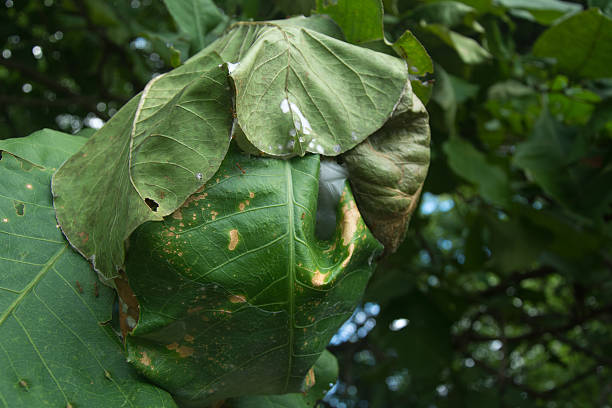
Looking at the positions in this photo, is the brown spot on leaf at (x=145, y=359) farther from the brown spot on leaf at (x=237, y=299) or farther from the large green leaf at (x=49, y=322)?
the brown spot on leaf at (x=237, y=299)

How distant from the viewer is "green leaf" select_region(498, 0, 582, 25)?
4.67 ft

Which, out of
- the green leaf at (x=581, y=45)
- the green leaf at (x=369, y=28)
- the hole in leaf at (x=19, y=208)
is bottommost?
the green leaf at (x=581, y=45)

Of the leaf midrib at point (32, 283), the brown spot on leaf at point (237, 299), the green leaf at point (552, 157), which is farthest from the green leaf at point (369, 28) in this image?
the green leaf at point (552, 157)

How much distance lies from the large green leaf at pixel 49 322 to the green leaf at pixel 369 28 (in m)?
0.52

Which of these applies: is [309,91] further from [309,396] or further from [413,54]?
[309,396]

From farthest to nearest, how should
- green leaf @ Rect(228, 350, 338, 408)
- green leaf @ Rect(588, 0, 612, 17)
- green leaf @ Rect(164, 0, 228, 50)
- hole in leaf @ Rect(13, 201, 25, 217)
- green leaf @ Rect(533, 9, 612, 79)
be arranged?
green leaf @ Rect(588, 0, 612, 17)
green leaf @ Rect(533, 9, 612, 79)
green leaf @ Rect(164, 0, 228, 50)
green leaf @ Rect(228, 350, 338, 408)
hole in leaf @ Rect(13, 201, 25, 217)

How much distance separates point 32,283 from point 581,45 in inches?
52.6

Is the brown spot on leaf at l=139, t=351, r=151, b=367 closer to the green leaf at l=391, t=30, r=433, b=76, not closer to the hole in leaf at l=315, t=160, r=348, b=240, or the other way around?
the hole in leaf at l=315, t=160, r=348, b=240

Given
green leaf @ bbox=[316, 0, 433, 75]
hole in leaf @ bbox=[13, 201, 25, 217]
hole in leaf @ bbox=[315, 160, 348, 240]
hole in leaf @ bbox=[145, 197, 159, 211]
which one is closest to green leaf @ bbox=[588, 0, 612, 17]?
green leaf @ bbox=[316, 0, 433, 75]

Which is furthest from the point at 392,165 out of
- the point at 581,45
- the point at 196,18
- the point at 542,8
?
the point at 542,8

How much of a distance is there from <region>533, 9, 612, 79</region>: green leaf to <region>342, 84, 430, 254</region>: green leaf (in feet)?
2.59

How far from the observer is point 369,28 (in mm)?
834

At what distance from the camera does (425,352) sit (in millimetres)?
1980

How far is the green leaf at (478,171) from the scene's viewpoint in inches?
59.3
